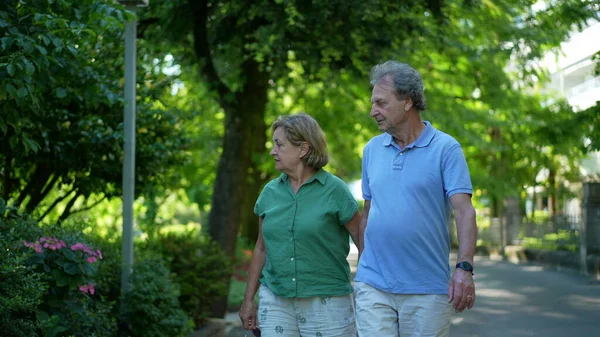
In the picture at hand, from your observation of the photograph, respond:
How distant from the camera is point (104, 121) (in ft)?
37.4

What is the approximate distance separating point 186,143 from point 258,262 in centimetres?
741

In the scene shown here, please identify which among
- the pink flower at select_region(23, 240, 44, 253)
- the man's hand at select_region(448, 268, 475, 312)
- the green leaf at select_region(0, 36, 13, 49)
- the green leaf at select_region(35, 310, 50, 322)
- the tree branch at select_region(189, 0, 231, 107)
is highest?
the tree branch at select_region(189, 0, 231, 107)

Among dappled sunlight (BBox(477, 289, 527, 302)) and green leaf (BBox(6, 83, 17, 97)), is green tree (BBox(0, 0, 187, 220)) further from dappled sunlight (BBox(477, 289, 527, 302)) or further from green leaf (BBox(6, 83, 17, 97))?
Result: dappled sunlight (BBox(477, 289, 527, 302))

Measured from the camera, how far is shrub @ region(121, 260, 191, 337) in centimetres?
1001

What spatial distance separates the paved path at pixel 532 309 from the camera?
12406 mm

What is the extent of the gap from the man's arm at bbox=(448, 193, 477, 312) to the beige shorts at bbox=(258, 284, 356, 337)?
85cm

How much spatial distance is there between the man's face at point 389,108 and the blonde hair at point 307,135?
0.61m

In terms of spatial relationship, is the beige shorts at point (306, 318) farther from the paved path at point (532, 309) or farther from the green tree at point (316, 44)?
the green tree at point (316, 44)

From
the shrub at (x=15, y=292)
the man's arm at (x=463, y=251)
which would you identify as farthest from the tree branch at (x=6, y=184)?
the man's arm at (x=463, y=251)

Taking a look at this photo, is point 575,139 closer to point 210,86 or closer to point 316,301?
point 210,86

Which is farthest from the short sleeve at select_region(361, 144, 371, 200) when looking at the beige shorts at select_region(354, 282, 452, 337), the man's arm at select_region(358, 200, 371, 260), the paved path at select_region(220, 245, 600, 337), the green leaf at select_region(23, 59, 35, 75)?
the paved path at select_region(220, 245, 600, 337)

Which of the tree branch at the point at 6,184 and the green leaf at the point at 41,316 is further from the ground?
the tree branch at the point at 6,184

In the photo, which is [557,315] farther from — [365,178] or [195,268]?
[365,178]

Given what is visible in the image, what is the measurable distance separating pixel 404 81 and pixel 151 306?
5.50 metres
